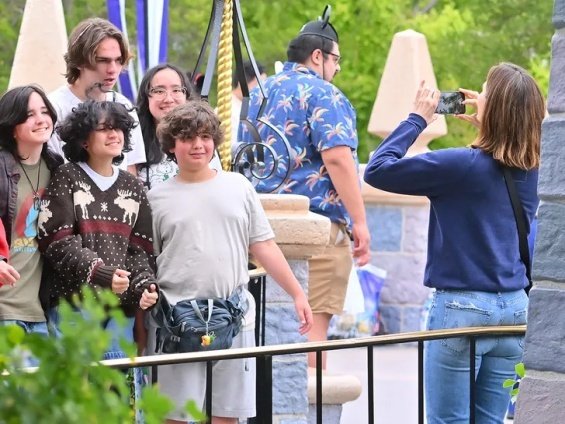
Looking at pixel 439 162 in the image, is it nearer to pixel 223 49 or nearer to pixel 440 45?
pixel 223 49

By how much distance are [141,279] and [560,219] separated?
5.76 ft

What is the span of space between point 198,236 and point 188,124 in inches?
15.5

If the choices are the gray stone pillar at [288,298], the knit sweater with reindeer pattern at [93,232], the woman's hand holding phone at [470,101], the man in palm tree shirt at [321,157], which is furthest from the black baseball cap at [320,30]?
the knit sweater with reindeer pattern at [93,232]

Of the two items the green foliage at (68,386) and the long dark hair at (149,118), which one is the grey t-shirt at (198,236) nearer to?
the long dark hair at (149,118)

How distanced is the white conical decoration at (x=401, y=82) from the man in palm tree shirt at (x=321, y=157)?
648cm

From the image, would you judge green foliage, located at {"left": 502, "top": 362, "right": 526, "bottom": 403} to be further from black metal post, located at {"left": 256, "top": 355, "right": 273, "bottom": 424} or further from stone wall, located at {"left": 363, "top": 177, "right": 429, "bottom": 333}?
stone wall, located at {"left": 363, "top": 177, "right": 429, "bottom": 333}

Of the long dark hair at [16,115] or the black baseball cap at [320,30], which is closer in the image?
the long dark hair at [16,115]

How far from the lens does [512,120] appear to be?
209 inches

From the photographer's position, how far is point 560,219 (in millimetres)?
4078

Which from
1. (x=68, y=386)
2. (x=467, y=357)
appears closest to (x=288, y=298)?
(x=467, y=357)

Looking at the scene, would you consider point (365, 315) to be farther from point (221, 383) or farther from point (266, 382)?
point (266, 382)

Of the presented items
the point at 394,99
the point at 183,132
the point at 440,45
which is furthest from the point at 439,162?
the point at 440,45

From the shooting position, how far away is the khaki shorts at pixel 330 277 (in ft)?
24.8

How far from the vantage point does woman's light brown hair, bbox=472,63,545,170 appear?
529cm
